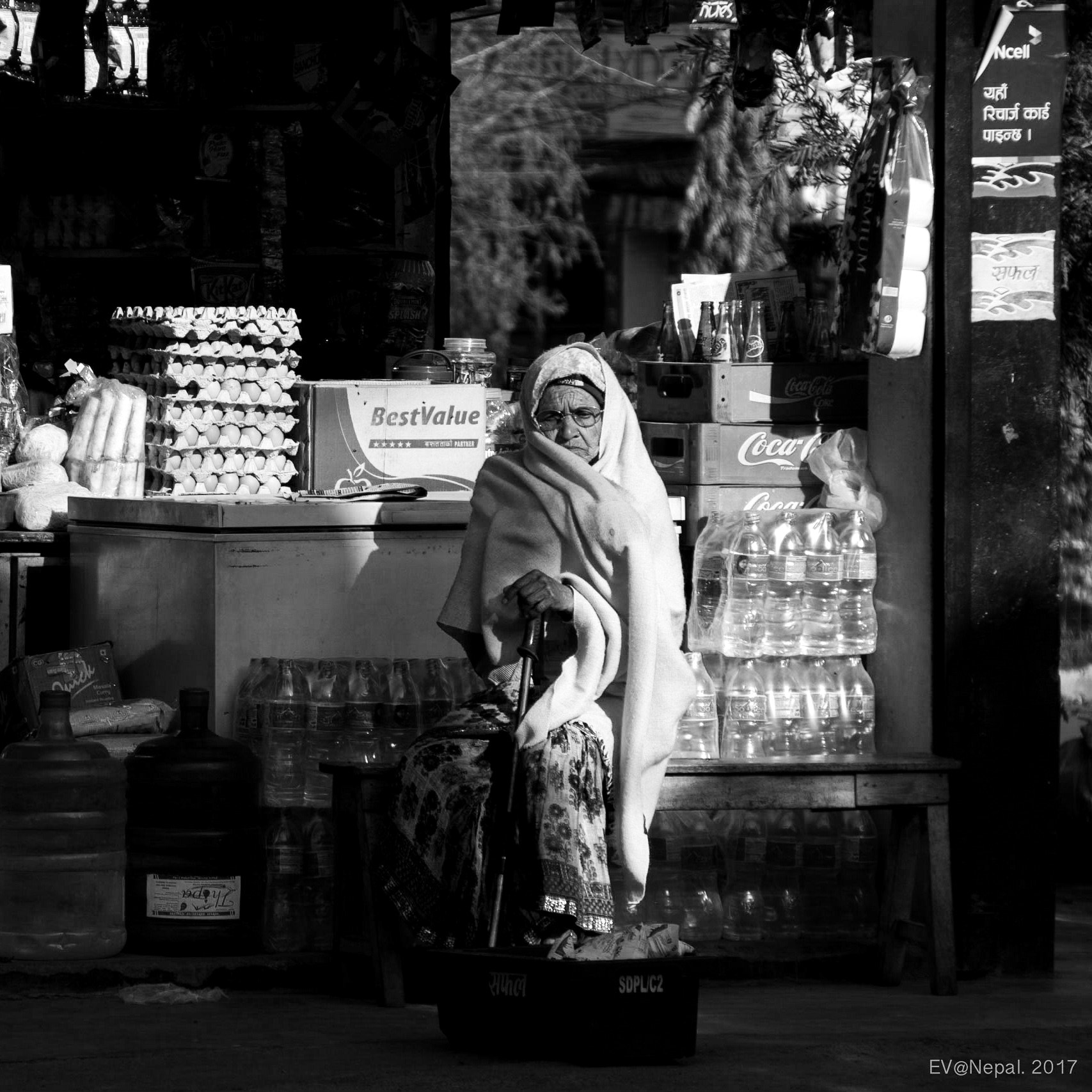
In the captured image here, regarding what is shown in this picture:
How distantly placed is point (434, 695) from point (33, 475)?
6.42 ft

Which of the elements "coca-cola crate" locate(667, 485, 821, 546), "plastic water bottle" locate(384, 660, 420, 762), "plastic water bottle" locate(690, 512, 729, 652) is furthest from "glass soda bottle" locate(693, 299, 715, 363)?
"plastic water bottle" locate(384, 660, 420, 762)

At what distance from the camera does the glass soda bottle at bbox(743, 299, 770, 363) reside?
20.5 ft

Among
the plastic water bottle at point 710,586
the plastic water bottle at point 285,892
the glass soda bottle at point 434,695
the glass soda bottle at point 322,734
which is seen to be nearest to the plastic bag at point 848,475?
the plastic water bottle at point 710,586

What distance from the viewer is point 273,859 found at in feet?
19.0

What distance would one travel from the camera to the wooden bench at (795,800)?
5.42 meters

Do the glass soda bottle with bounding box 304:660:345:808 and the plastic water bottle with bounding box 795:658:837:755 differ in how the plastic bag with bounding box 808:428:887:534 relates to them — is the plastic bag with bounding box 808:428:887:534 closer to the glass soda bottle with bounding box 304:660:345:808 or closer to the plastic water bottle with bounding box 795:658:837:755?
the plastic water bottle with bounding box 795:658:837:755

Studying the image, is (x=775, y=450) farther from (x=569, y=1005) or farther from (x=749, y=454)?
(x=569, y=1005)

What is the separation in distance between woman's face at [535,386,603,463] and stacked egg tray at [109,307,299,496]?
1479mm

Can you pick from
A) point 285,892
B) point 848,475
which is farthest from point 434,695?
point 848,475

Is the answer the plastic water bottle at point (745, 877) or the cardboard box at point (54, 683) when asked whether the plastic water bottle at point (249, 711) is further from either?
the plastic water bottle at point (745, 877)

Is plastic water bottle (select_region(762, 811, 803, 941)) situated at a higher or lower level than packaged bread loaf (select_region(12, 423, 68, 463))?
lower

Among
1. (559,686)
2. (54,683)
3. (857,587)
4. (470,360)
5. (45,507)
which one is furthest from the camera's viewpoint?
→ (470,360)

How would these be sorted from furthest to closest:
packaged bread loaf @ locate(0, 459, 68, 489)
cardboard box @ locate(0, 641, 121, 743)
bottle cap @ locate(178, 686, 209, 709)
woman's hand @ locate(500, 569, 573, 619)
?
packaged bread loaf @ locate(0, 459, 68, 489)
cardboard box @ locate(0, 641, 121, 743)
bottle cap @ locate(178, 686, 209, 709)
woman's hand @ locate(500, 569, 573, 619)

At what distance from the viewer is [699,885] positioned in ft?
19.5
